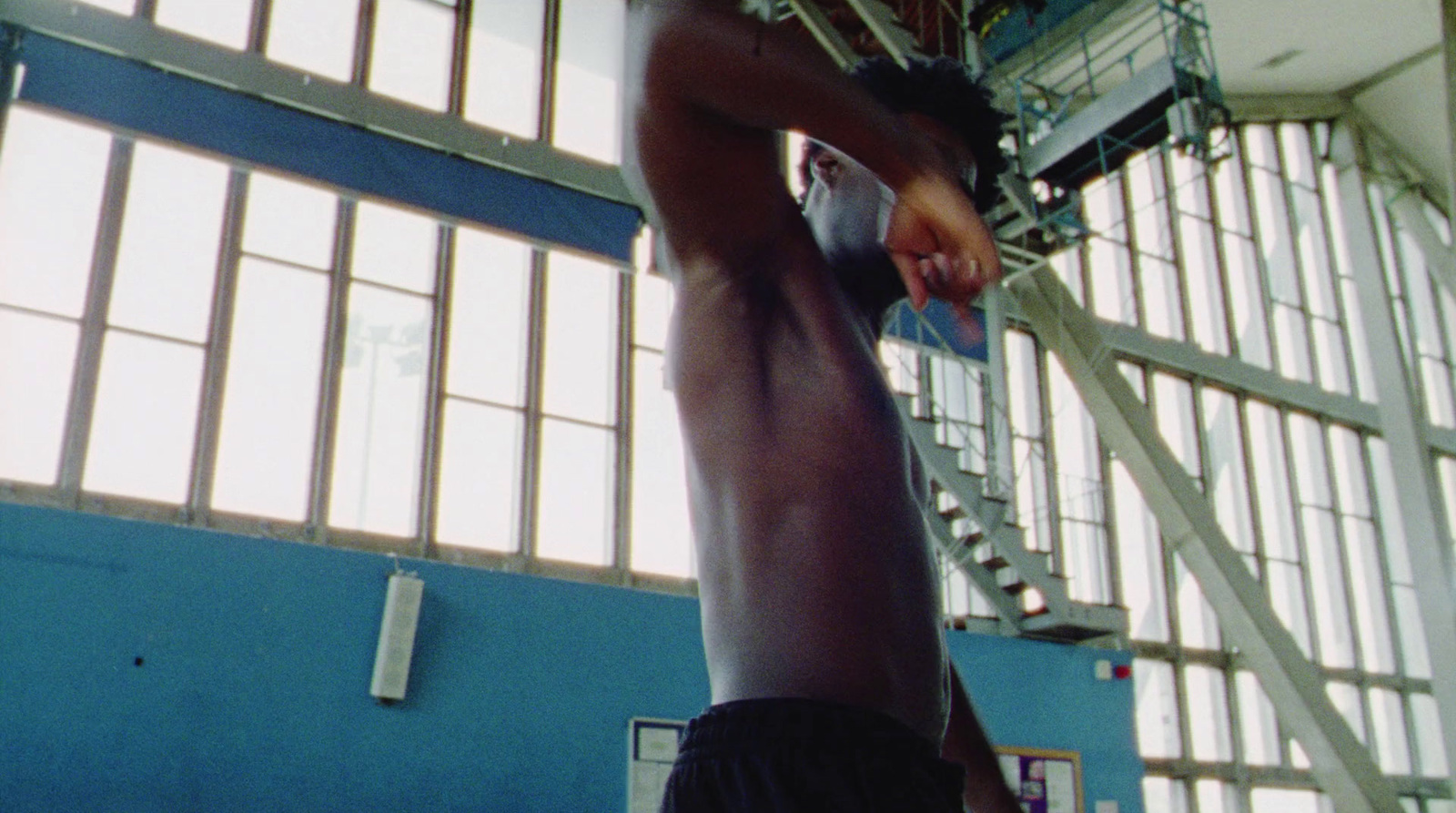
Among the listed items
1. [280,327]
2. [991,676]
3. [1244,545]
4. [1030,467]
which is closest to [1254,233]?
[1244,545]

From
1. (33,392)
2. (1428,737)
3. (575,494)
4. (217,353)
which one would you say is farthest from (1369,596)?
(33,392)

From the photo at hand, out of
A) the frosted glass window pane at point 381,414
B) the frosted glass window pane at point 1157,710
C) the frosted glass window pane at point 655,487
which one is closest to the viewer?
the frosted glass window pane at point 381,414

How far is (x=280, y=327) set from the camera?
8.03 m

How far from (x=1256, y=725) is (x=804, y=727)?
12576mm

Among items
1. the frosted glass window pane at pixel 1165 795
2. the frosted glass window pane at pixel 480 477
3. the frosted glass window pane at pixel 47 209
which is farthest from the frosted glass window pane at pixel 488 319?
the frosted glass window pane at pixel 1165 795

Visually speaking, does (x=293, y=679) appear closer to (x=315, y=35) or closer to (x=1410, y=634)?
(x=315, y=35)

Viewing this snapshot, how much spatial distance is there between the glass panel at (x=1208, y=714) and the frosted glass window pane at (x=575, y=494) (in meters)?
6.18

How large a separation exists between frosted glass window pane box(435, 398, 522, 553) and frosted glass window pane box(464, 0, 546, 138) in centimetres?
224

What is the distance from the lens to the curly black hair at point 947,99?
4.96 ft

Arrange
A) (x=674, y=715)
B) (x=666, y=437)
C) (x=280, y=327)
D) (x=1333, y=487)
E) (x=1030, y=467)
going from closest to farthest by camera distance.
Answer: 1. (x=674, y=715)
2. (x=280, y=327)
3. (x=666, y=437)
4. (x=1030, y=467)
5. (x=1333, y=487)

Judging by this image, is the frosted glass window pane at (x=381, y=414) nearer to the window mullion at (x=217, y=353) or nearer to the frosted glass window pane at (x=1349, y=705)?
the window mullion at (x=217, y=353)

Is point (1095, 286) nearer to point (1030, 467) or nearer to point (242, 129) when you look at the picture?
point (1030, 467)

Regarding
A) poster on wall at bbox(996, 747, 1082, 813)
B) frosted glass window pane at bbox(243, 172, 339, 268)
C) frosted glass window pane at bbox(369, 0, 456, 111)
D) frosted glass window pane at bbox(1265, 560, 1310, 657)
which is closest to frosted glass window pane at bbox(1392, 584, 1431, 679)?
frosted glass window pane at bbox(1265, 560, 1310, 657)

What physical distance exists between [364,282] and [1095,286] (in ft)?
25.2
